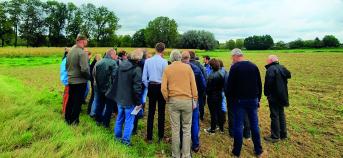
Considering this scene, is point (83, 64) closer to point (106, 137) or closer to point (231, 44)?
point (106, 137)

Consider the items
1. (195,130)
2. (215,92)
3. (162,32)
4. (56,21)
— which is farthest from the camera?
(162,32)

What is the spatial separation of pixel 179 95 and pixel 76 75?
277 centimetres

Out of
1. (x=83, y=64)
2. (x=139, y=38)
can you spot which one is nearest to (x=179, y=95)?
(x=83, y=64)

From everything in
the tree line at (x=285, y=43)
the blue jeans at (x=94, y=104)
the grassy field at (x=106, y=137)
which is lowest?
the grassy field at (x=106, y=137)

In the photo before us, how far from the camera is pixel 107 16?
89.3m

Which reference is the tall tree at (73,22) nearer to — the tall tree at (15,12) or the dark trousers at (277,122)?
the tall tree at (15,12)

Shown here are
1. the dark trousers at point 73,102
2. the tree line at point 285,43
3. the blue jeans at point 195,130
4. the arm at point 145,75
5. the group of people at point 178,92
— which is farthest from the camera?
the tree line at point 285,43

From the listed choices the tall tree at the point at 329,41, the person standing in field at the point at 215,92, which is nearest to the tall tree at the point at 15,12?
the person standing in field at the point at 215,92

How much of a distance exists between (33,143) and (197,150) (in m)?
3.34

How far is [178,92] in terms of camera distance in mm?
6344

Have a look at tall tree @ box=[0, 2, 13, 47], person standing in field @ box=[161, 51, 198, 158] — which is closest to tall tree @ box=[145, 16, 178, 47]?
tall tree @ box=[0, 2, 13, 47]

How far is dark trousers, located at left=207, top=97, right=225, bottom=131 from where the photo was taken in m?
8.41

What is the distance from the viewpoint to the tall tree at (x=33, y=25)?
7812 centimetres

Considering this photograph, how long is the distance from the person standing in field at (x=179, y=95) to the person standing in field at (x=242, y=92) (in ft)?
3.21
